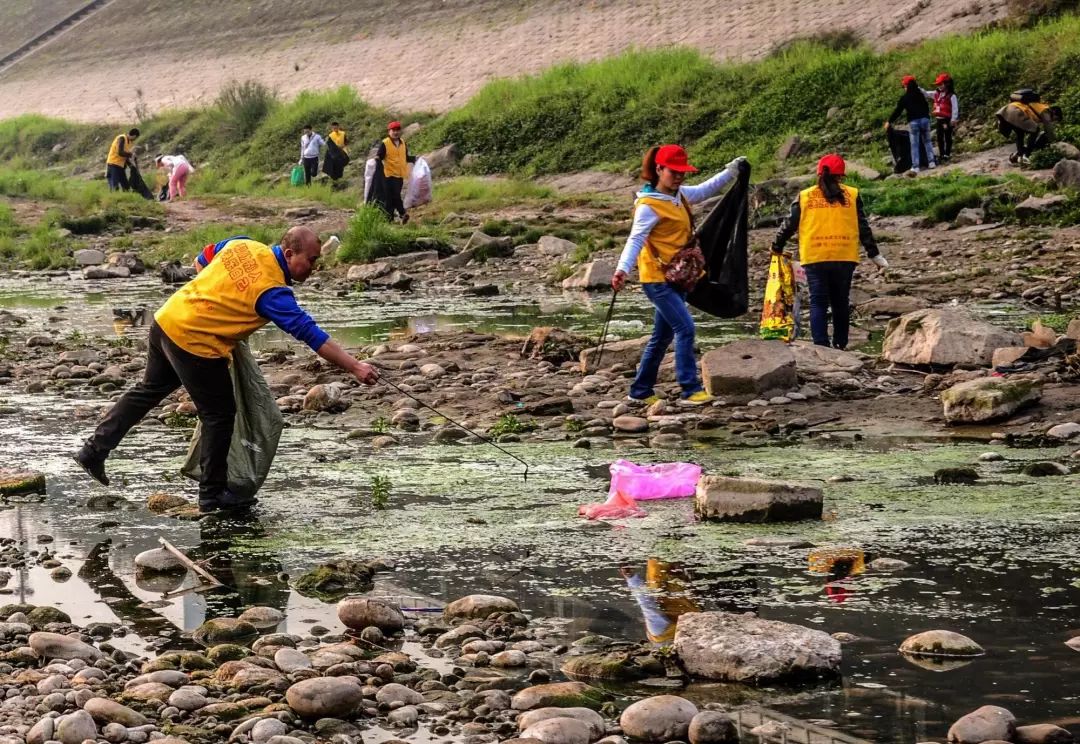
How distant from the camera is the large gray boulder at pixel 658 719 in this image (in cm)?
418

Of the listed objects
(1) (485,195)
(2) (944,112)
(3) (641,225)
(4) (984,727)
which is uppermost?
(3) (641,225)

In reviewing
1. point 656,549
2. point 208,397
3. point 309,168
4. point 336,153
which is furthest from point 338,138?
point 656,549

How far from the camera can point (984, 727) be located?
13.3 ft

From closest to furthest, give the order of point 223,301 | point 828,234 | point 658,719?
point 658,719, point 223,301, point 828,234

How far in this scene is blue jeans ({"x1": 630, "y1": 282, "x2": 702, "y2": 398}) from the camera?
966cm

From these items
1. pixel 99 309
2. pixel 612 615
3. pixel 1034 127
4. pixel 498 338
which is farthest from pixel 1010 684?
pixel 1034 127

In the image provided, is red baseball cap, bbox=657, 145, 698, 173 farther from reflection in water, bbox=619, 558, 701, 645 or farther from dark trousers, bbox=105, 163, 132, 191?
dark trousers, bbox=105, 163, 132, 191

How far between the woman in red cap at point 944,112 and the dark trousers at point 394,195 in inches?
302

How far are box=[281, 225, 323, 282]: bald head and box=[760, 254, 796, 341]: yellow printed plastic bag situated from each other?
207 inches

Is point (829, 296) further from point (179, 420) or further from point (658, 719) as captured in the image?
point (658, 719)

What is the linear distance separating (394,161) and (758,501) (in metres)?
16.8

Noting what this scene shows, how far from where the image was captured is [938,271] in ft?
52.4

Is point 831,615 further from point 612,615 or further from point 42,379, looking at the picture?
point 42,379

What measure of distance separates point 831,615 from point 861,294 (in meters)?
9.87
